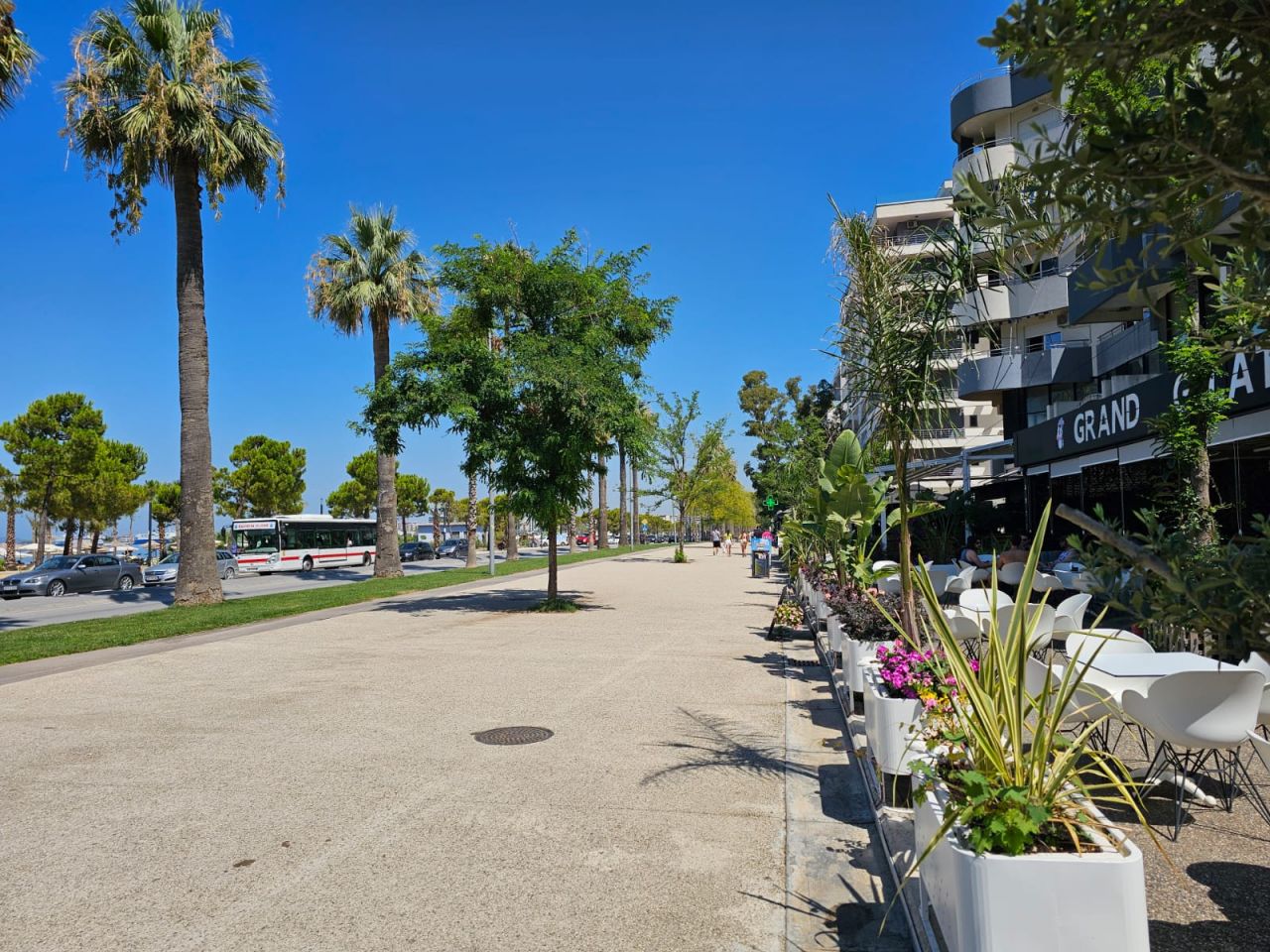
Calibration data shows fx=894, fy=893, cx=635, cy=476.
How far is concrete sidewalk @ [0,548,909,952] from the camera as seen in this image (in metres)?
4.00

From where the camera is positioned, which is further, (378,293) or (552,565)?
(378,293)

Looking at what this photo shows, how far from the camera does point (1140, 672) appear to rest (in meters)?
5.34

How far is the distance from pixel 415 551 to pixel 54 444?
23.6 metres

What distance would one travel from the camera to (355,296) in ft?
96.1

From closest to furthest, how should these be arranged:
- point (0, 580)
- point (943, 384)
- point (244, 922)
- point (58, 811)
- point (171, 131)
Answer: point (244, 922) → point (58, 811) → point (943, 384) → point (171, 131) → point (0, 580)

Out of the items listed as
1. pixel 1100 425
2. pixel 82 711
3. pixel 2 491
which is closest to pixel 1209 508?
pixel 1100 425

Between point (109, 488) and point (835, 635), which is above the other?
point (109, 488)

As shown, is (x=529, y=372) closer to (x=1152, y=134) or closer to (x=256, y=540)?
(x=1152, y=134)

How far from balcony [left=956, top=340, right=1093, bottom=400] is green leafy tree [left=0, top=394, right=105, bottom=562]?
43.1 m

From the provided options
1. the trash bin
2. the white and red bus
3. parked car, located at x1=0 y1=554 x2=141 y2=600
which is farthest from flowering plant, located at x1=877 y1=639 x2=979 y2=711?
the white and red bus

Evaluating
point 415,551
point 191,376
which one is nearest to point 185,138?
point 191,376

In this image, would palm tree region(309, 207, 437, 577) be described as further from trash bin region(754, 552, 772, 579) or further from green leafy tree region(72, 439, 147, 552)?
green leafy tree region(72, 439, 147, 552)

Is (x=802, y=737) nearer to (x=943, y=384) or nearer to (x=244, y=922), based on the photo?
(x=943, y=384)

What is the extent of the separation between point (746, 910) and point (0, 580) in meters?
35.4
